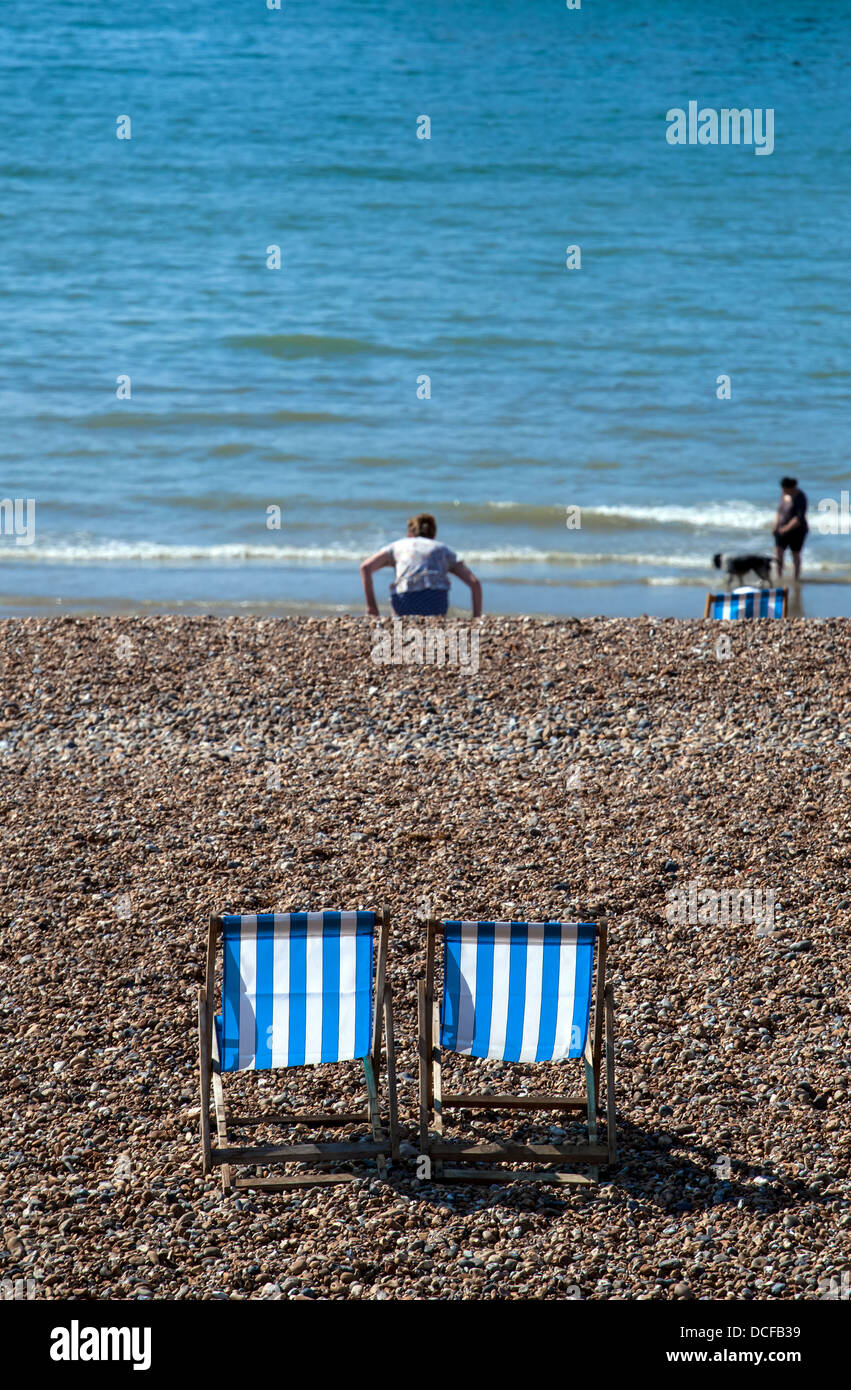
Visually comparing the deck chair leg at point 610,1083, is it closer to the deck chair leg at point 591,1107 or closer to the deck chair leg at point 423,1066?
the deck chair leg at point 591,1107

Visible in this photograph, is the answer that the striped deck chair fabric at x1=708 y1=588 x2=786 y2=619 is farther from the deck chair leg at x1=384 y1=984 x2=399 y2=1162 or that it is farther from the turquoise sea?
the deck chair leg at x1=384 y1=984 x2=399 y2=1162

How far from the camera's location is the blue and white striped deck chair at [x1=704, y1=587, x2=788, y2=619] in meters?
9.63

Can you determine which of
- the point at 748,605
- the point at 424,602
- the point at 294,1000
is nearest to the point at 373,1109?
the point at 294,1000

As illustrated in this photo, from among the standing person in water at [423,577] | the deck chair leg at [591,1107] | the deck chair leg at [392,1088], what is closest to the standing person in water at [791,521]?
the standing person in water at [423,577]

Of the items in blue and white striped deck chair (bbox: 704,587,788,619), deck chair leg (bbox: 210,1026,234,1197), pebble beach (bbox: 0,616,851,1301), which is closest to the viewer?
pebble beach (bbox: 0,616,851,1301)

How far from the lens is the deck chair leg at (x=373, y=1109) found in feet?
13.5

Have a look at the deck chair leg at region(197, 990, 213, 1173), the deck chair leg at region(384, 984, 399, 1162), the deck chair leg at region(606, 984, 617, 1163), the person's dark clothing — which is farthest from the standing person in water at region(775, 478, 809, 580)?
the deck chair leg at region(197, 990, 213, 1173)

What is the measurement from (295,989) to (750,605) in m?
6.36

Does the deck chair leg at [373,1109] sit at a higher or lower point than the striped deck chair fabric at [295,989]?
lower

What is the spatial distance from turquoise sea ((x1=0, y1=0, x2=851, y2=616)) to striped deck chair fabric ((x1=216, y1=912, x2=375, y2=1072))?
831 centimetres

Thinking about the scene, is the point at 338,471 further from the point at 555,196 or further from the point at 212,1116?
the point at 555,196

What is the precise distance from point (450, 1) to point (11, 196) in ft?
81.9

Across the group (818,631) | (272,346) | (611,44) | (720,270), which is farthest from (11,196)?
(818,631)

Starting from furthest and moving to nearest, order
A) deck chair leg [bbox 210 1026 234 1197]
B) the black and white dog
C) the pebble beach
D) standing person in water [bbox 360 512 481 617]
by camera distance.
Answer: the black and white dog < standing person in water [bbox 360 512 481 617] < deck chair leg [bbox 210 1026 234 1197] < the pebble beach
